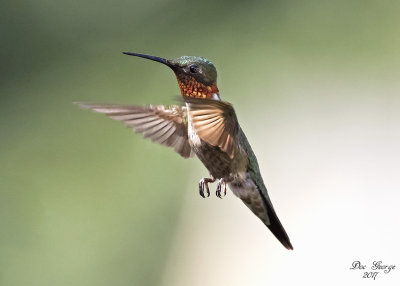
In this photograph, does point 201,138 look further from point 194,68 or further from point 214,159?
point 194,68

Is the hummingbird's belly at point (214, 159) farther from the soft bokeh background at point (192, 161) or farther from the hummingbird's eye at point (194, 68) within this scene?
the soft bokeh background at point (192, 161)

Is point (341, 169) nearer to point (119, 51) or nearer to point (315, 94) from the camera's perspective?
point (315, 94)

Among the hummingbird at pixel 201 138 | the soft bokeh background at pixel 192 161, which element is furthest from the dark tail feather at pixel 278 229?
the soft bokeh background at pixel 192 161

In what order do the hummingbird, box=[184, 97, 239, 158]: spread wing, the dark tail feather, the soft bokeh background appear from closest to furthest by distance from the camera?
box=[184, 97, 239, 158]: spread wing
the hummingbird
the dark tail feather
the soft bokeh background

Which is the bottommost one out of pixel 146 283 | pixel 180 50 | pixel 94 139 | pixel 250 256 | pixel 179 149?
pixel 146 283

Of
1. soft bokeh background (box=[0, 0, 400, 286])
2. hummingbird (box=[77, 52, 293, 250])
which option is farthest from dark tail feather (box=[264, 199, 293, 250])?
soft bokeh background (box=[0, 0, 400, 286])

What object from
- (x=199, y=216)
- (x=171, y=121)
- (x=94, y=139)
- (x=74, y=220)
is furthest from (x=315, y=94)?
(x=171, y=121)

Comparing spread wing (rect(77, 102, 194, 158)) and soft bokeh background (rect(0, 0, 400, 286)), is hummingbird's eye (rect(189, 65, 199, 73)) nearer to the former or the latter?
spread wing (rect(77, 102, 194, 158))
